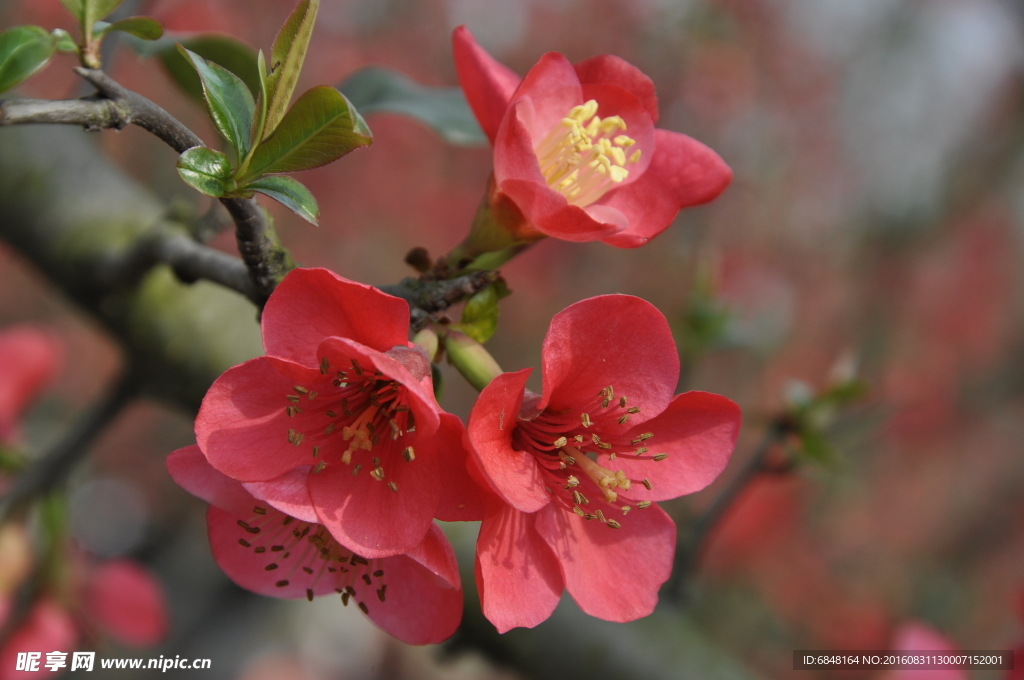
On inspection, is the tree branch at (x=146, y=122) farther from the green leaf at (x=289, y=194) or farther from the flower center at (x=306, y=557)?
the flower center at (x=306, y=557)

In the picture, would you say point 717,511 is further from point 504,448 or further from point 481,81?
point 481,81

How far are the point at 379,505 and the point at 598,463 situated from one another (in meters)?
0.21

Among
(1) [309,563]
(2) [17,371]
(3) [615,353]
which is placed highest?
(3) [615,353]

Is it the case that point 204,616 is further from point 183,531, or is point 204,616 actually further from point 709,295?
point 709,295

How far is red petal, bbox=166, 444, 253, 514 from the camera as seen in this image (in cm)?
50

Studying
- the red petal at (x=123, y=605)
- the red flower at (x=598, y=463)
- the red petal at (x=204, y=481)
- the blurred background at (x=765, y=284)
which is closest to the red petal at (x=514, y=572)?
the red flower at (x=598, y=463)

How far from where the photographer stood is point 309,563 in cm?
61

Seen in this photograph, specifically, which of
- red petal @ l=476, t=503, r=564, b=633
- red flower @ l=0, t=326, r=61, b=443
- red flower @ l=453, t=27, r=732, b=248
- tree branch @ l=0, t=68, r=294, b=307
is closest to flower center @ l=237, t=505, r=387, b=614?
red petal @ l=476, t=503, r=564, b=633

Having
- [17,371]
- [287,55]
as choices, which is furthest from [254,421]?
[17,371]

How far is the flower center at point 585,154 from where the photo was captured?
0.63 m

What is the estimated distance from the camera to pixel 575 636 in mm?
877

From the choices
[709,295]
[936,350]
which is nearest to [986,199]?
[936,350]

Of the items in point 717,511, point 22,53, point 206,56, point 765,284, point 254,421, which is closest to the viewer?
point 22,53

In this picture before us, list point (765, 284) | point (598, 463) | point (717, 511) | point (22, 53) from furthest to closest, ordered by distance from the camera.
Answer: point (765, 284), point (717, 511), point (598, 463), point (22, 53)
